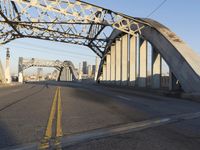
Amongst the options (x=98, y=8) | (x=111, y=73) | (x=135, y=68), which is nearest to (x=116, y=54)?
(x=111, y=73)

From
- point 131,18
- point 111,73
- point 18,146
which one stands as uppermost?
point 131,18

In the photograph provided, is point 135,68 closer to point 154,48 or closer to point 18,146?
point 154,48

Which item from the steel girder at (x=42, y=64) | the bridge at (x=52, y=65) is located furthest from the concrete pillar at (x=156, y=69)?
the bridge at (x=52, y=65)

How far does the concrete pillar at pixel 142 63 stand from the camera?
38531mm

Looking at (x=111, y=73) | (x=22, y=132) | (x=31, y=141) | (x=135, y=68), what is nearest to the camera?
(x=31, y=141)

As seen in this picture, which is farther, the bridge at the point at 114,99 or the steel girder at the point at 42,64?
the steel girder at the point at 42,64

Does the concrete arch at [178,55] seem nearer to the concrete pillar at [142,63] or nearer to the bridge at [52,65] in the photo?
the concrete pillar at [142,63]

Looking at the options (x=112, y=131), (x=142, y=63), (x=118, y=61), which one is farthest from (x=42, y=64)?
(x=112, y=131)

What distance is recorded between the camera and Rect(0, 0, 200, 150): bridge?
28.0ft

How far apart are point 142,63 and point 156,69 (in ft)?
13.6

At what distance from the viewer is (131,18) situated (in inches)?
1480

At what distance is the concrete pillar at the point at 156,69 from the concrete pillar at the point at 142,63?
3.62 meters

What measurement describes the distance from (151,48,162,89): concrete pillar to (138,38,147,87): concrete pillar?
11.9 ft

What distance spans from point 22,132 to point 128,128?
2724mm
